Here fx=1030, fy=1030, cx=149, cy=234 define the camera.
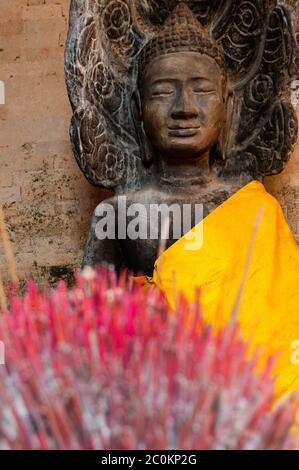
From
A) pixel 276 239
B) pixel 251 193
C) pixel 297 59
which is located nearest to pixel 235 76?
pixel 297 59

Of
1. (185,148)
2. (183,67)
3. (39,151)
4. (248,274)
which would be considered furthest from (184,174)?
(39,151)

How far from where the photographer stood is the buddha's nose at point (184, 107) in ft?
12.3

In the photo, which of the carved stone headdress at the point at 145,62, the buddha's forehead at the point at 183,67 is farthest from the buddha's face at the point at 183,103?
the carved stone headdress at the point at 145,62

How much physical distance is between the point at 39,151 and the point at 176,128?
107 centimetres

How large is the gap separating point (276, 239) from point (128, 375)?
66.1 inches

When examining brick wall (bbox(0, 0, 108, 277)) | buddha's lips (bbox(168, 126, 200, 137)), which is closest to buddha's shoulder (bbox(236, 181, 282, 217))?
buddha's lips (bbox(168, 126, 200, 137))

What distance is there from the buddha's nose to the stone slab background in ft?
2.83

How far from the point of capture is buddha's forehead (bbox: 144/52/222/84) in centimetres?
378

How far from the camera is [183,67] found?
3.78 m

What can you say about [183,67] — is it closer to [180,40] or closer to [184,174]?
[180,40]

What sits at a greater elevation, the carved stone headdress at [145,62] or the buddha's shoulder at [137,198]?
the carved stone headdress at [145,62]

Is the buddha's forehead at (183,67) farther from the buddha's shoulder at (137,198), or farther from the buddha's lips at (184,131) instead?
the buddha's shoulder at (137,198)

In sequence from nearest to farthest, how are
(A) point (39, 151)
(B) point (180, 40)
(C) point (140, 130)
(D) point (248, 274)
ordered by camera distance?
(D) point (248, 274)
(B) point (180, 40)
(C) point (140, 130)
(A) point (39, 151)

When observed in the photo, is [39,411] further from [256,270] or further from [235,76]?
[235,76]
